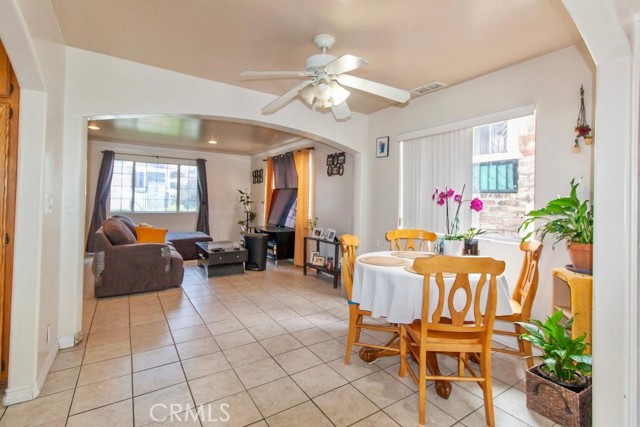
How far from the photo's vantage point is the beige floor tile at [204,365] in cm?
225

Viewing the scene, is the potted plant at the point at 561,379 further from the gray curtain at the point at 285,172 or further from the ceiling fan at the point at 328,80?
the gray curtain at the point at 285,172

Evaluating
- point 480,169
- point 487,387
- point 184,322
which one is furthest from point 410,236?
point 184,322

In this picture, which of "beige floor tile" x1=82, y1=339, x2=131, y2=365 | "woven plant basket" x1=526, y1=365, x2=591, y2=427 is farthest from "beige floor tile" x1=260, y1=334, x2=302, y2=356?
"woven plant basket" x1=526, y1=365, x2=591, y2=427

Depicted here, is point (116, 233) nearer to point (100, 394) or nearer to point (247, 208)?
point (100, 394)

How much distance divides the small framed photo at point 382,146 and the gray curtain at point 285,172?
7.70ft

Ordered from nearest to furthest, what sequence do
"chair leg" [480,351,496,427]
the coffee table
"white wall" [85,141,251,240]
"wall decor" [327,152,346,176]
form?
"chair leg" [480,351,496,427], the coffee table, "wall decor" [327,152,346,176], "white wall" [85,141,251,240]

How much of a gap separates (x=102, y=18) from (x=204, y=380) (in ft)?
8.64

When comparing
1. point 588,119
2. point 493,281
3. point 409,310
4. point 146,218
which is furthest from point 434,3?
point 146,218

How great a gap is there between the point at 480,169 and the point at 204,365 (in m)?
3.06

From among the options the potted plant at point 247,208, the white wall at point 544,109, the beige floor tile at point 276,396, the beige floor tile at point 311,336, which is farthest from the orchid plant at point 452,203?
the potted plant at point 247,208

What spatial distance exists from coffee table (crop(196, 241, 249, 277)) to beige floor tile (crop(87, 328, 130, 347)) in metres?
1.99

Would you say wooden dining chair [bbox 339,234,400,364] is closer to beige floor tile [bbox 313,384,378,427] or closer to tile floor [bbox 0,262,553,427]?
tile floor [bbox 0,262,553,427]

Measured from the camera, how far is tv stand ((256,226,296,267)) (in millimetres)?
6016

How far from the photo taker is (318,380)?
2.18 meters
